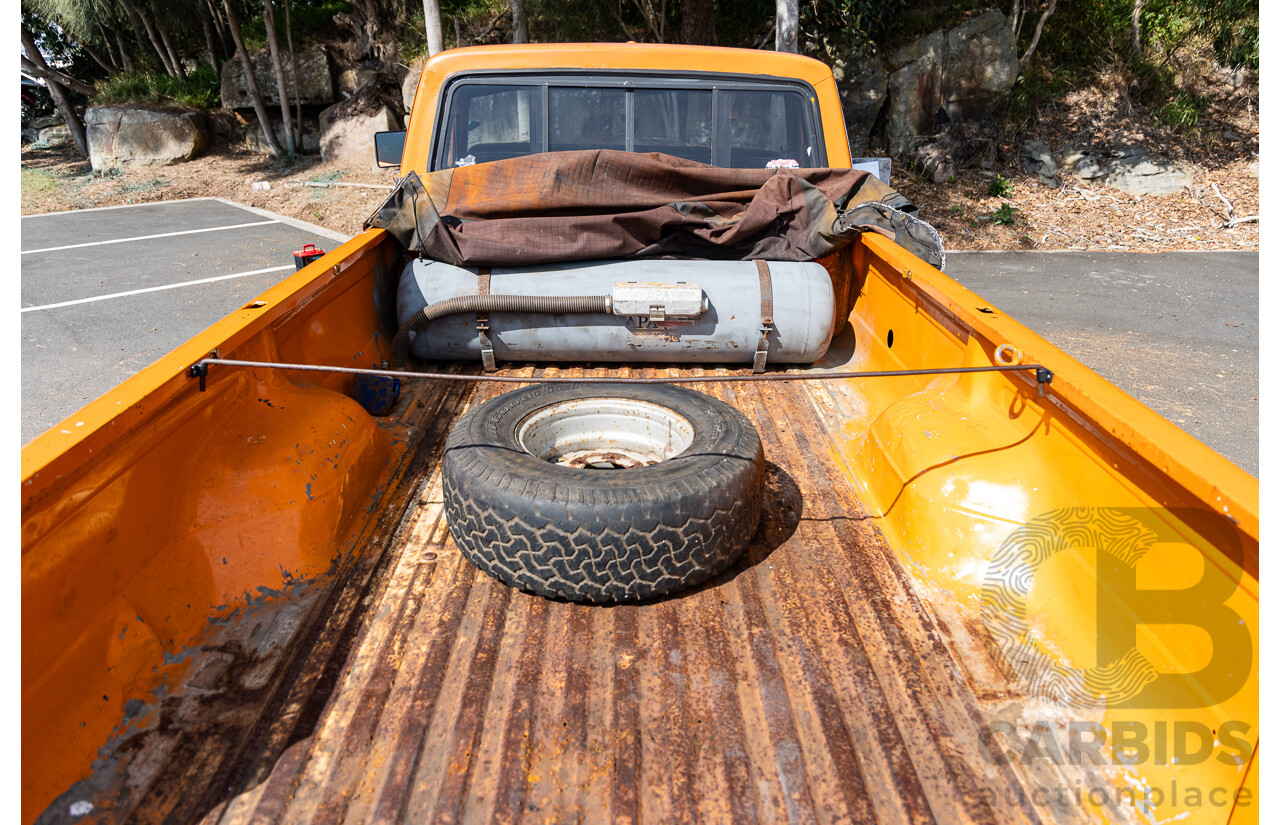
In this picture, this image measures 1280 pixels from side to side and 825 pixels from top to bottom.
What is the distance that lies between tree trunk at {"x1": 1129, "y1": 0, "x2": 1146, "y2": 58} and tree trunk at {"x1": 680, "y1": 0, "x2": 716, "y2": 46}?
6.98 meters

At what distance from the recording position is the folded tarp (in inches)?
123

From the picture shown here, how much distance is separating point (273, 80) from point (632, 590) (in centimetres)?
1802

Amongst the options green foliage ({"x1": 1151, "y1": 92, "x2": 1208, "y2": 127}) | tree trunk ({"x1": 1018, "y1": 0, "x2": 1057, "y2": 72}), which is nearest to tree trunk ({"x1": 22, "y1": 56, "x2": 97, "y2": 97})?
tree trunk ({"x1": 1018, "y1": 0, "x2": 1057, "y2": 72})

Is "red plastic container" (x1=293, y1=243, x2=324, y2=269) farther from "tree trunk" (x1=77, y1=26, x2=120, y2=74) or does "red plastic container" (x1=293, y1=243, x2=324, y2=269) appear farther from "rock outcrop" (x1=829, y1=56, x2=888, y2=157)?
"tree trunk" (x1=77, y1=26, x2=120, y2=74)

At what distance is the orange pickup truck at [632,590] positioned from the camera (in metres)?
1.42

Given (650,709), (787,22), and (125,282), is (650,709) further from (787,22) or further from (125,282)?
(787,22)

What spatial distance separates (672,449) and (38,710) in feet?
5.57

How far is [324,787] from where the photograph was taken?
4.79 ft

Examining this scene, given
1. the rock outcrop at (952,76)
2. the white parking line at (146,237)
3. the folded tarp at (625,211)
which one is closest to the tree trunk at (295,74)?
the white parking line at (146,237)

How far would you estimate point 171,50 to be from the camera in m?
17.6

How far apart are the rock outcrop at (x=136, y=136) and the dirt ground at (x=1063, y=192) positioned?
4.08ft

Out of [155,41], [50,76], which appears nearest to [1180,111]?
[155,41]

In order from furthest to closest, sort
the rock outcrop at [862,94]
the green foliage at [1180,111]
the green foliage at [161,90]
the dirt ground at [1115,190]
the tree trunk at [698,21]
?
the green foliage at [161,90] < the rock outcrop at [862,94] < the green foliage at [1180,111] < the tree trunk at [698,21] < the dirt ground at [1115,190]

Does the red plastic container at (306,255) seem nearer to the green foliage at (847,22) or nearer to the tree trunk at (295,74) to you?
the green foliage at (847,22)
